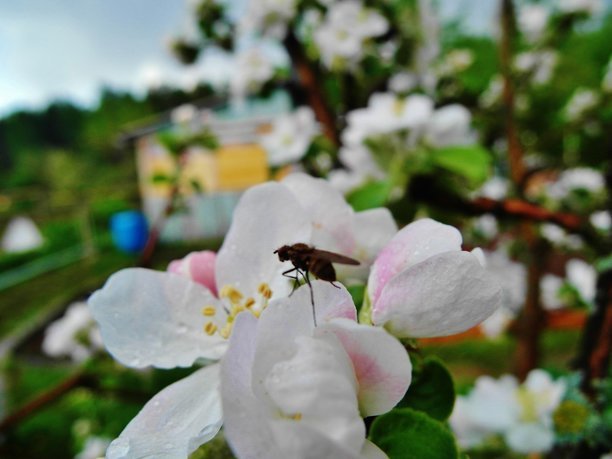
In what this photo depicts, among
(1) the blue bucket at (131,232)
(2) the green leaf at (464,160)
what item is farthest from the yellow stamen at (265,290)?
(1) the blue bucket at (131,232)

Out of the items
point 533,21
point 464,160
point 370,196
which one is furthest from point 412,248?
point 533,21

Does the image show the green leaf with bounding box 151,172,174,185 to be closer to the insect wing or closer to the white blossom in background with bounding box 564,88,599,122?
the insect wing

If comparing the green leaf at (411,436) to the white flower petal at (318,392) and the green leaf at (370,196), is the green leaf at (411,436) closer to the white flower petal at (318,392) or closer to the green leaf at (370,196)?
the white flower petal at (318,392)

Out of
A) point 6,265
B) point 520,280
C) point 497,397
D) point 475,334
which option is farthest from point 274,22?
point 6,265

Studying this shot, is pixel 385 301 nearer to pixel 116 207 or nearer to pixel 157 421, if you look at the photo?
pixel 157 421

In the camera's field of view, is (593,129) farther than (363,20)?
Yes

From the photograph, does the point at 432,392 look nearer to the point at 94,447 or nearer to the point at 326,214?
the point at 326,214

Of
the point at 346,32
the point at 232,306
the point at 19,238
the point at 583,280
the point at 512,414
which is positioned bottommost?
the point at 19,238
